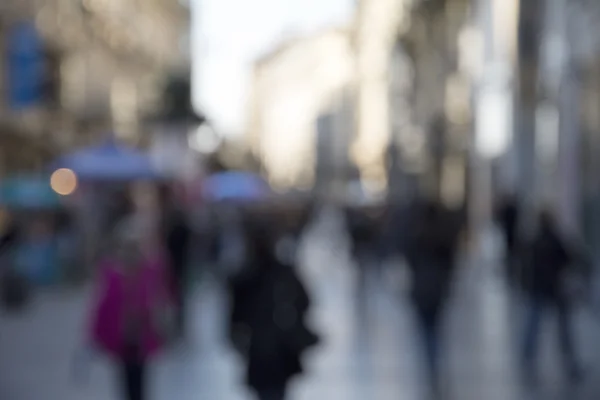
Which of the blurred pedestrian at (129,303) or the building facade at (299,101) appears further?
the building facade at (299,101)

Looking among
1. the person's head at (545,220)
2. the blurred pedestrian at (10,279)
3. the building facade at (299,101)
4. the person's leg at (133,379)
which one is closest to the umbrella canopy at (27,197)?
the blurred pedestrian at (10,279)

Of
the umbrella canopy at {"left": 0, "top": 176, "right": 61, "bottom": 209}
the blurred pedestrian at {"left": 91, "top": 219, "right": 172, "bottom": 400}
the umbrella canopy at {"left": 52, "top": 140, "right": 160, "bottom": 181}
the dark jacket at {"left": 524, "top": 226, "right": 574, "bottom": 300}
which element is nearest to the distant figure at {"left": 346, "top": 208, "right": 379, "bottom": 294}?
the umbrella canopy at {"left": 52, "top": 140, "right": 160, "bottom": 181}

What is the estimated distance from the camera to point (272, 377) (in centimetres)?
725

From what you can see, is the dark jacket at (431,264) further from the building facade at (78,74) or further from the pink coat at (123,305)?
the building facade at (78,74)

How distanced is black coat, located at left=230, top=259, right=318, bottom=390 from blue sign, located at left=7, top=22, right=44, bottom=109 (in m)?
18.3

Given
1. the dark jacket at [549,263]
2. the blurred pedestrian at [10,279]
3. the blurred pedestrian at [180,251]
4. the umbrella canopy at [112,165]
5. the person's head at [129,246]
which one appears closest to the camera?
the person's head at [129,246]

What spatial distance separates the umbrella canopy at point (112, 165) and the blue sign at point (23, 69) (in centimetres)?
243

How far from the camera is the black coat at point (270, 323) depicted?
7215 mm

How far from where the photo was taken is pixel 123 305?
25.2 feet

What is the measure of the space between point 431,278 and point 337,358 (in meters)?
2.72

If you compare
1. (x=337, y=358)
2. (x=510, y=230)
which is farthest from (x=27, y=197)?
(x=337, y=358)

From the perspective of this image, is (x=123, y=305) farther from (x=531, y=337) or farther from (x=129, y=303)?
(x=531, y=337)

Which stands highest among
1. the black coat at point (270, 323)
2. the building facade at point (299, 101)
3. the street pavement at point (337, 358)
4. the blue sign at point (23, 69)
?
the building facade at point (299, 101)

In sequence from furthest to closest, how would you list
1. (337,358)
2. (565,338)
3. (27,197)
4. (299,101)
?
(299,101), (27,197), (337,358), (565,338)
